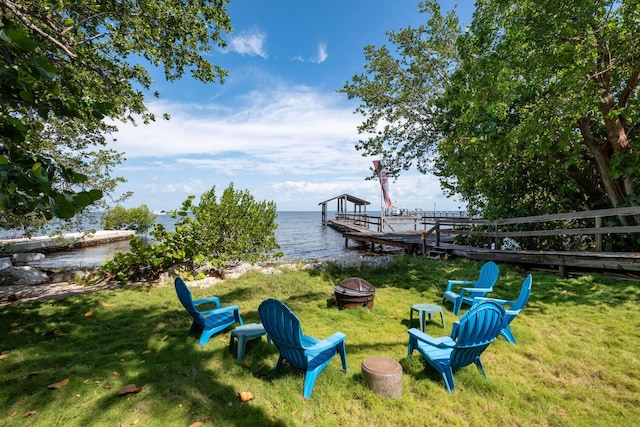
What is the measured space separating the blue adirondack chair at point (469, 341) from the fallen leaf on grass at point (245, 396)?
199 cm

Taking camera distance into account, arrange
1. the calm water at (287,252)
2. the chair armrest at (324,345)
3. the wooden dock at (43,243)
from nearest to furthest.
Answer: the chair armrest at (324,345) < the calm water at (287,252) < the wooden dock at (43,243)

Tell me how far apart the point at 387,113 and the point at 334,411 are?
12.7 meters

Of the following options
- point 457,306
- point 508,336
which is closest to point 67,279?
point 457,306

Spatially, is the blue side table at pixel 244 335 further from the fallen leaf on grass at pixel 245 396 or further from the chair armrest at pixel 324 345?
the chair armrest at pixel 324 345

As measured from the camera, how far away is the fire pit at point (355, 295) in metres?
5.73

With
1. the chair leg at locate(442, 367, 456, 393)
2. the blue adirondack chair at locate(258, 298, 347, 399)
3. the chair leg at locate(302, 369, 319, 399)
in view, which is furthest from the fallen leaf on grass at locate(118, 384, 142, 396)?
the chair leg at locate(442, 367, 456, 393)

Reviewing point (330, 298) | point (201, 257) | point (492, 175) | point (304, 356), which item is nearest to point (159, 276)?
point (201, 257)

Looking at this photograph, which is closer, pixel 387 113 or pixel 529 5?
pixel 529 5

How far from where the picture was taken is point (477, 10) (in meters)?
8.32

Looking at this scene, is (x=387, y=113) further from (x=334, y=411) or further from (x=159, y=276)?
(x=334, y=411)

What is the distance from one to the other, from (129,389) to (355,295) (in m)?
3.72

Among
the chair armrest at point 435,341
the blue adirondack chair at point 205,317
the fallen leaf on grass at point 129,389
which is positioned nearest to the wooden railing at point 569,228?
the chair armrest at point 435,341

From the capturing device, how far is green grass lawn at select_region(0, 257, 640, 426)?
9.25 feet

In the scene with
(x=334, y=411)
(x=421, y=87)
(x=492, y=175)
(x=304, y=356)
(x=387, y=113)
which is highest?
(x=421, y=87)
